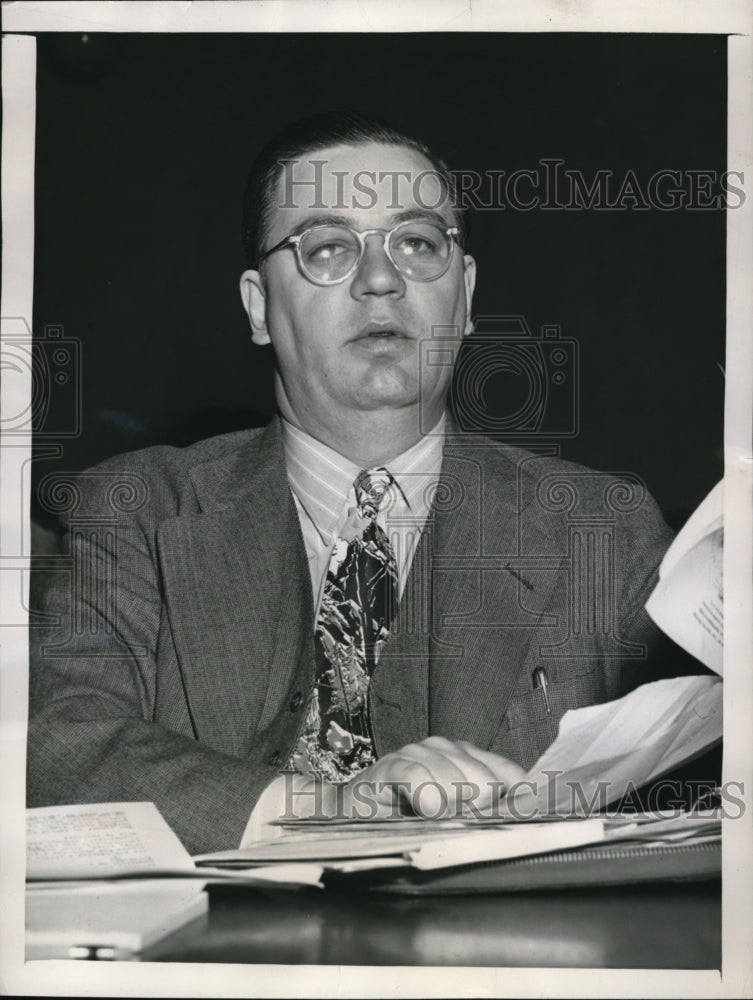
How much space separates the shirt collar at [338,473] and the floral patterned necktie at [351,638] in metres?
0.02

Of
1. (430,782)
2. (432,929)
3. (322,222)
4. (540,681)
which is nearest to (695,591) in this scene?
(540,681)

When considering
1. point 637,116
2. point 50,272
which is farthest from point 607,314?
point 50,272

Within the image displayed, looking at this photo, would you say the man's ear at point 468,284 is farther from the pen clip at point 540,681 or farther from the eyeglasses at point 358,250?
the pen clip at point 540,681

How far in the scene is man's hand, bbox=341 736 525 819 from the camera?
3.98 ft

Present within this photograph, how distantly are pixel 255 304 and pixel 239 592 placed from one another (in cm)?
35

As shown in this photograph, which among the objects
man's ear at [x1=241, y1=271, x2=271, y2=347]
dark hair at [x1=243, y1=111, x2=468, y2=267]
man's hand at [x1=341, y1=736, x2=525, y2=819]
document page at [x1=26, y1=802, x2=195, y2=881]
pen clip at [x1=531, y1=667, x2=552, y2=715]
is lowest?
document page at [x1=26, y1=802, x2=195, y2=881]

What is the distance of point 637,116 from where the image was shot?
128cm

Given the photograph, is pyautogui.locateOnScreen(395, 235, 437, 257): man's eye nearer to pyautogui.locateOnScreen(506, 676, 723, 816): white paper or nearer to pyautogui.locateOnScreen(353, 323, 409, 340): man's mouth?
pyautogui.locateOnScreen(353, 323, 409, 340): man's mouth

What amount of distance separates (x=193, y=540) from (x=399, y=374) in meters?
0.32

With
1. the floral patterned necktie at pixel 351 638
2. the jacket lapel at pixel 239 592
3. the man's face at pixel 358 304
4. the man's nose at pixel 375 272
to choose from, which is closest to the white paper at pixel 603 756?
the floral patterned necktie at pixel 351 638

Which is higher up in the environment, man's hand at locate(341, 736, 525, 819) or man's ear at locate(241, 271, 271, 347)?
man's ear at locate(241, 271, 271, 347)

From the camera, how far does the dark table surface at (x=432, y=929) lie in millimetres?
1216

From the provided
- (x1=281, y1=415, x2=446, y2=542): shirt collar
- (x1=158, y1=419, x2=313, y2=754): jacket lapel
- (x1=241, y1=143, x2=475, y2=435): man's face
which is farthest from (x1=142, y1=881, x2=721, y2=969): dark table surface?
(x1=241, y1=143, x2=475, y2=435): man's face

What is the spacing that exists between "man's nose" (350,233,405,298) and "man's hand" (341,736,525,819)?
540mm
